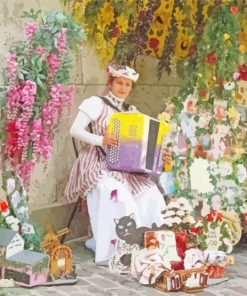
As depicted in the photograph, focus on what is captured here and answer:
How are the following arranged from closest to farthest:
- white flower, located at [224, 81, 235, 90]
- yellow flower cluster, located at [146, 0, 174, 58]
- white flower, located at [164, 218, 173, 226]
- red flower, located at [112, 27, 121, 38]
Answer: white flower, located at [164, 218, 173, 226], white flower, located at [224, 81, 235, 90], red flower, located at [112, 27, 121, 38], yellow flower cluster, located at [146, 0, 174, 58]

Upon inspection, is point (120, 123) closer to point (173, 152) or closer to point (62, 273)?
point (173, 152)

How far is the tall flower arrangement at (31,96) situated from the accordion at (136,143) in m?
0.54

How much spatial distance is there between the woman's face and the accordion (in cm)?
32

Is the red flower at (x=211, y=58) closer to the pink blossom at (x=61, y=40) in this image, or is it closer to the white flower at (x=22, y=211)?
the pink blossom at (x=61, y=40)

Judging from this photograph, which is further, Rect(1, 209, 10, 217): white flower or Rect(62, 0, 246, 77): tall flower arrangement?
Rect(62, 0, 246, 77): tall flower arrangement

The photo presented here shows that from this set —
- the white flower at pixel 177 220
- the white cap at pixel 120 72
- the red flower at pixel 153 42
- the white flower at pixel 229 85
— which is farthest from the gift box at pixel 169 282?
the red flower at pixel 153 42

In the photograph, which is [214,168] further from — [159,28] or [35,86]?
[35,86]

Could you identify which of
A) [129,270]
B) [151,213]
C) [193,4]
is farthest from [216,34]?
[129,270]

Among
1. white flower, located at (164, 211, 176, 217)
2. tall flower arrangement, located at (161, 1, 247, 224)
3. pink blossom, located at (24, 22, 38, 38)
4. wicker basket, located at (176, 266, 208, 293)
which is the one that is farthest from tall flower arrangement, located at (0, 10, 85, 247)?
tall flower arrangement, located at (161, 1, 247, 224)

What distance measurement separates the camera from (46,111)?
16.3ft

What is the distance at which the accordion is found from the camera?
5.43 metres

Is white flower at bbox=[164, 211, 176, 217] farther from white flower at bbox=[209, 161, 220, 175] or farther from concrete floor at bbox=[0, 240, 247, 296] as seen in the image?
white flower at bbox=[209, 161, 220, 175]

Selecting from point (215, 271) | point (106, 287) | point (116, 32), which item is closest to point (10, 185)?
point (106, 287)

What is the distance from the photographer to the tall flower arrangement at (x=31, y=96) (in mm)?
4883
